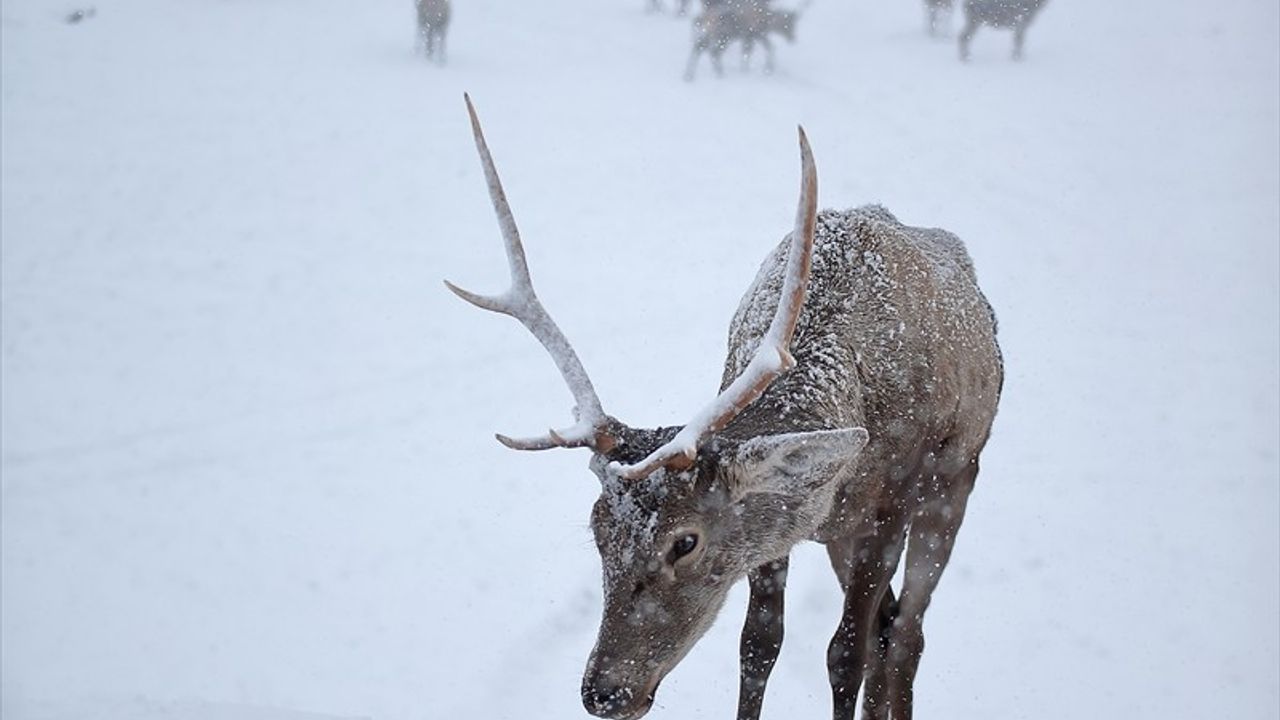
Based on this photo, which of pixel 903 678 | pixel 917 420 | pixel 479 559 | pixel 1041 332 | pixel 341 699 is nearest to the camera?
pixel 917 420

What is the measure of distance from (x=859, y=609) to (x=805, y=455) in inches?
39.4

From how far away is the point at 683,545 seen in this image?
321 centimetres

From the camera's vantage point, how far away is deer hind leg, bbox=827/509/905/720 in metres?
3.91

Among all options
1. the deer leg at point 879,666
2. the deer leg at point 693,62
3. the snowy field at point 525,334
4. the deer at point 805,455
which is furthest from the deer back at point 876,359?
the deer leg at point 693,62

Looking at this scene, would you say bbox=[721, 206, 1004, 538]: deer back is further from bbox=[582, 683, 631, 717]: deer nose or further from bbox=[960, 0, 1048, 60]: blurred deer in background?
bbox=[960, 0, 1048, 60]: blurred deer in background

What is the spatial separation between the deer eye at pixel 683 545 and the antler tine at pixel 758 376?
22 centimetres

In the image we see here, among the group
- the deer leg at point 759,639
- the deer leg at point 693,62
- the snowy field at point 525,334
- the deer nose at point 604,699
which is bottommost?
the snowy field at point 525,334

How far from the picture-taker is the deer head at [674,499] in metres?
3.12

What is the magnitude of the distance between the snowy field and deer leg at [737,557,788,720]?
4.27 ft

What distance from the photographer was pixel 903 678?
4480 mm

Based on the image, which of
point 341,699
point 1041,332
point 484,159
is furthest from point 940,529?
point 1041,332

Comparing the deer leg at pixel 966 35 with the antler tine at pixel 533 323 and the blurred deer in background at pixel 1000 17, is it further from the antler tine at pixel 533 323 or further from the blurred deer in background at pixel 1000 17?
the antler tine at pixel 533 323

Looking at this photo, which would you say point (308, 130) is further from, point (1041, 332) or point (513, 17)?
point (1041, 332)

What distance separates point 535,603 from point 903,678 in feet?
8.06
